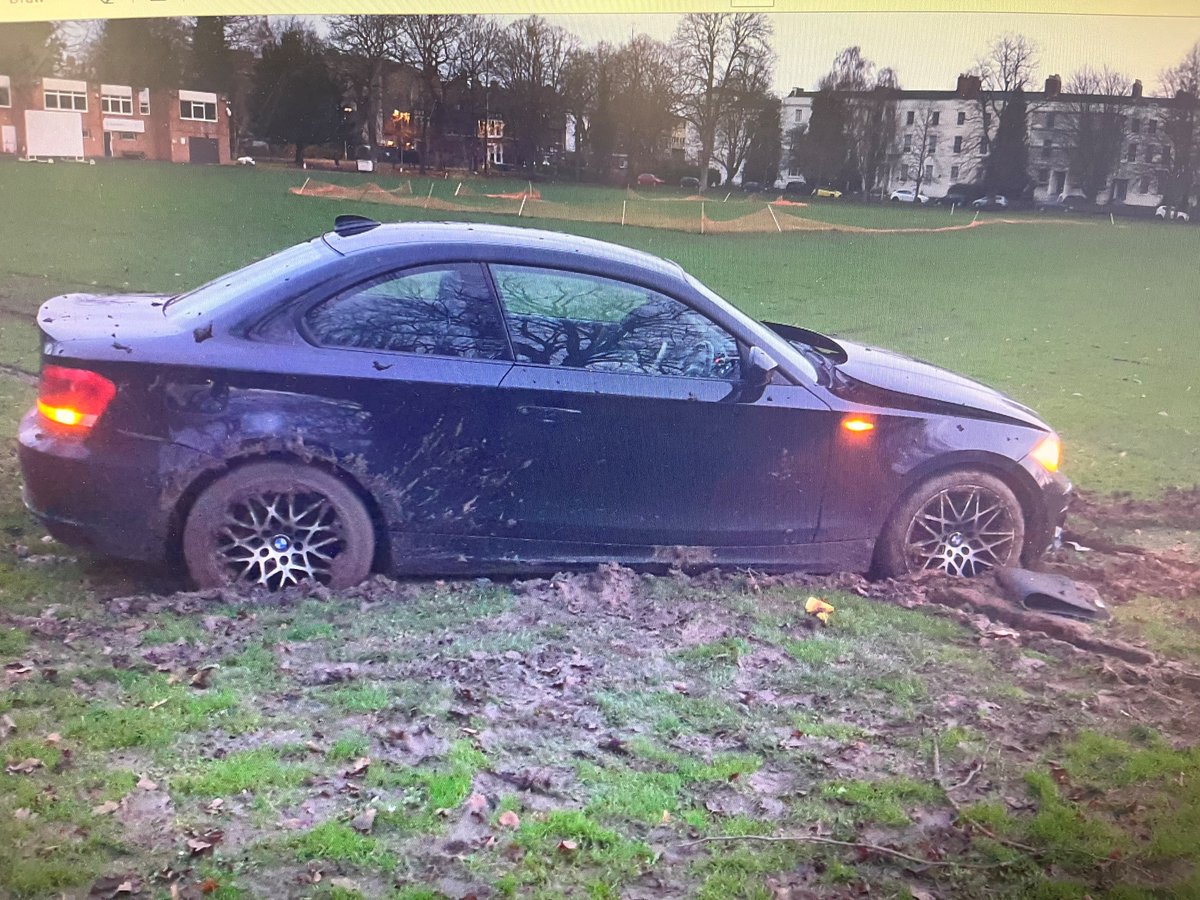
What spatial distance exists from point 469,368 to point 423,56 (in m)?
0.85

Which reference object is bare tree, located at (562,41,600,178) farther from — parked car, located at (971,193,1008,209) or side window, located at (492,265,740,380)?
parked car, located at (971,193,1008,209)

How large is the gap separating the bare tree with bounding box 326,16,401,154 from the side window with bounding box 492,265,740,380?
57 centimetres

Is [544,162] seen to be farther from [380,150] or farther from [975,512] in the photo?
[975,512]

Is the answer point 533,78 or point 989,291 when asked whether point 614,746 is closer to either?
point 989,291

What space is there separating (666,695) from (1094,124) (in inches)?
65.3

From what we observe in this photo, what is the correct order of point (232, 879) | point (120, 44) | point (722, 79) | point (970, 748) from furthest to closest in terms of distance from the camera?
point (120, 44) < point (722, 79) < point (970, 748) < point (232, 879)

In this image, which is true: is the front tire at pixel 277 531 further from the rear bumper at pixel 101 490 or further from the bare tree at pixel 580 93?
the bare tree at pixel 580 93

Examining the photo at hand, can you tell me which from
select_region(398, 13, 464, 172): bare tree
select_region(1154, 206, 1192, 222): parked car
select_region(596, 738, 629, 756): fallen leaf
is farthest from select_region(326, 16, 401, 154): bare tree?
select_region(1154, 206, 1192, 222): parked car

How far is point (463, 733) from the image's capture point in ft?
7.08

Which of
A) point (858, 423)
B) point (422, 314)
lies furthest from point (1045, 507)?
point (422, 314)

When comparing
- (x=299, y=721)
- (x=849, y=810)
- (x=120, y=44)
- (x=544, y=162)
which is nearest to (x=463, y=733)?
(x=299, y=721)

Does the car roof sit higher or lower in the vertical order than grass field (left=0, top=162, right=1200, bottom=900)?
higher

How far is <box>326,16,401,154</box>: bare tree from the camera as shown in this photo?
8.59ft

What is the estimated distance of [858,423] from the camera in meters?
2.60
